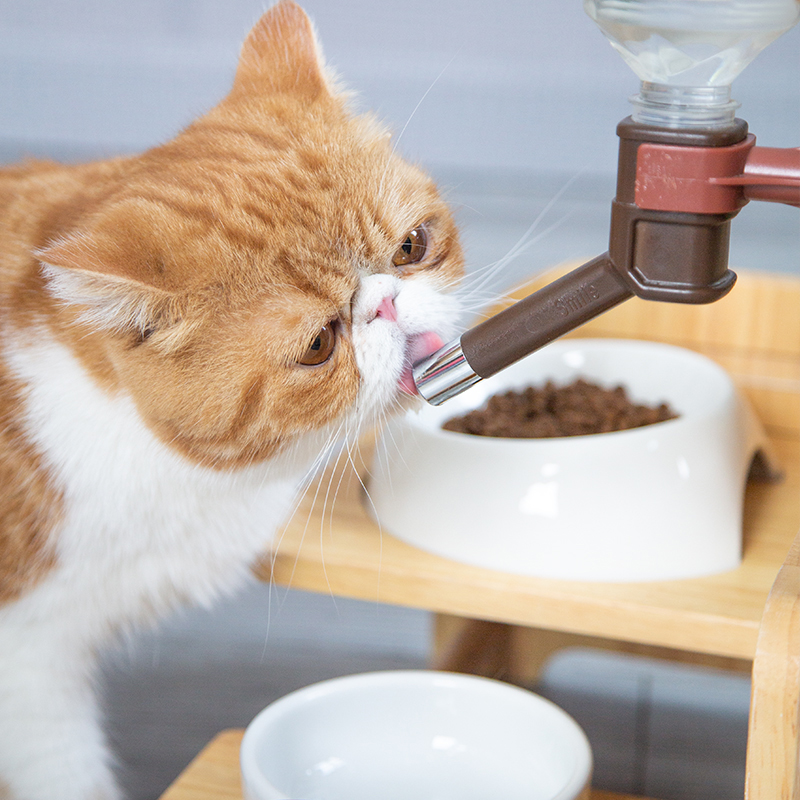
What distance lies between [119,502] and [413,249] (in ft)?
1.03

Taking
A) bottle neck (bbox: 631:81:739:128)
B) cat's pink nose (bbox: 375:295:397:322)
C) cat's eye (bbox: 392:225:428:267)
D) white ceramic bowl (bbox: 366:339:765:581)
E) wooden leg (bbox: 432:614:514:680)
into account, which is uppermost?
bottle neck (bbox: 631:81:739:128)

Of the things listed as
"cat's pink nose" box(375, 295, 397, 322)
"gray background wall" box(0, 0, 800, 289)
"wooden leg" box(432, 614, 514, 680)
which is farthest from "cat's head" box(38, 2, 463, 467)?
"gray background wall" box(0, 0, 800, 289)

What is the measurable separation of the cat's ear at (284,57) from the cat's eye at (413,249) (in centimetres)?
17

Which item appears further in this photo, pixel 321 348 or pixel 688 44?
pixel 321 348

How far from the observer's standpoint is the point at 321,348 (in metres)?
0.73

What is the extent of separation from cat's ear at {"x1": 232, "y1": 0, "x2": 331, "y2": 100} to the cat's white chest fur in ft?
1.01

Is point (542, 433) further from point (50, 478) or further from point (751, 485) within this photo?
point (50, 478)

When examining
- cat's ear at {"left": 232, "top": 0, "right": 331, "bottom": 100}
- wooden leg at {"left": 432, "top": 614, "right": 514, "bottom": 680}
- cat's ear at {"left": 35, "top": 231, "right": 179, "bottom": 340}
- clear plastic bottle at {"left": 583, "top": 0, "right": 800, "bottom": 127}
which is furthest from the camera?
wooden leg at {"left": 432, "top": 614, "right": 514, "bottom": 680}

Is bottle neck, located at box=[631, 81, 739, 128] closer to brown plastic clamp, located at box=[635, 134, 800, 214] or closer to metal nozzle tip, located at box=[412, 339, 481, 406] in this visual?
brown plastic clamp, located at box=[635, 134, 800, 214]

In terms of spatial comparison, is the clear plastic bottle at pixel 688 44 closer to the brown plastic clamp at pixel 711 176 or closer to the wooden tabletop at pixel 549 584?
the brown plastic clamp at pixel 711 176

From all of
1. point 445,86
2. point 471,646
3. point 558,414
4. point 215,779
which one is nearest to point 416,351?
point 558,414

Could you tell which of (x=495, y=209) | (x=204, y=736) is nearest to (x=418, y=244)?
(x=204, y=736)

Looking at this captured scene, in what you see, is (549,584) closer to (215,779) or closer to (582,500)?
(582,500)

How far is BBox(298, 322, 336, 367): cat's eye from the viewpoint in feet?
2.37
